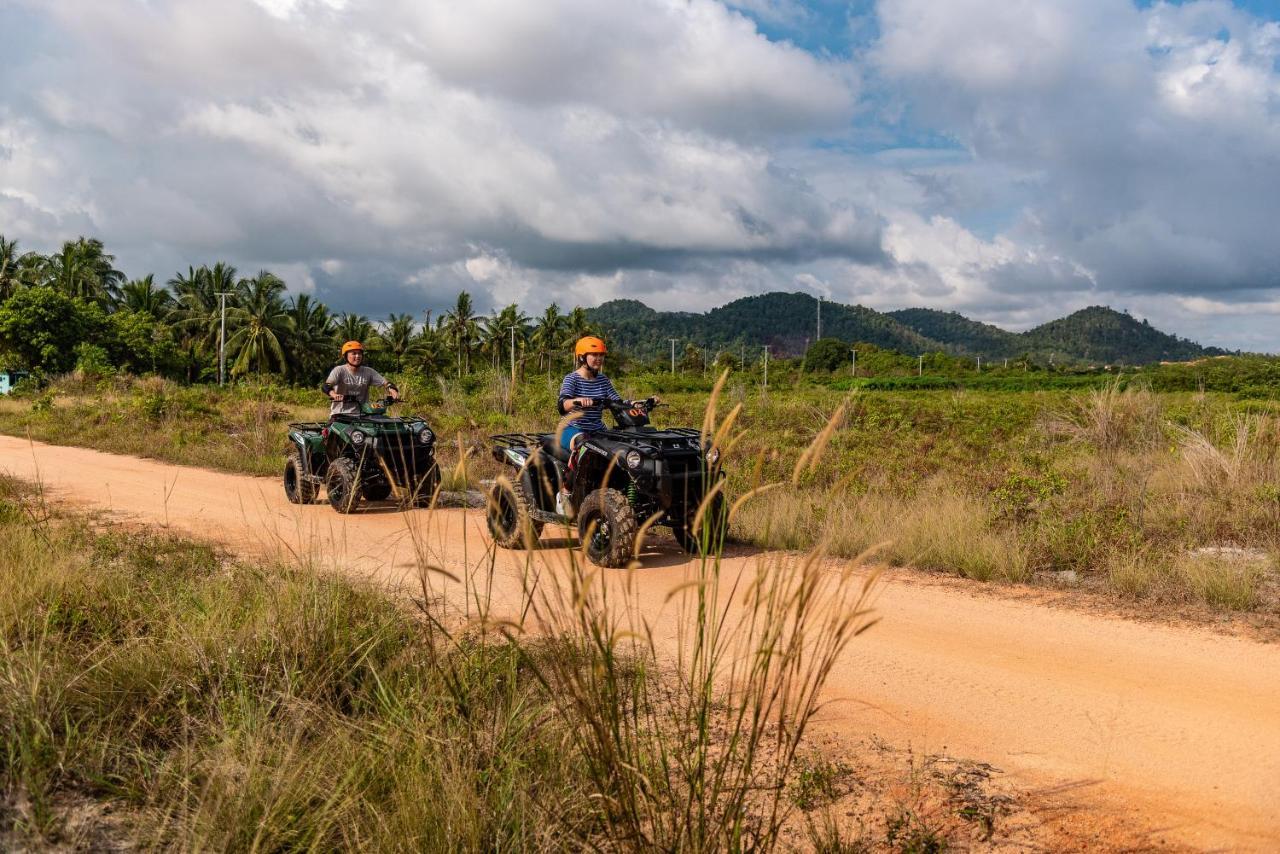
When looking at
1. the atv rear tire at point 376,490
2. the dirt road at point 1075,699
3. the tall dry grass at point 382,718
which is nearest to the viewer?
the tall dry grass at point 382,718

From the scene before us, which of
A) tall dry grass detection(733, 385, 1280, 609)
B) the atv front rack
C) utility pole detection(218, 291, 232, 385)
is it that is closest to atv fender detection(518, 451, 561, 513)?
the atv front rack

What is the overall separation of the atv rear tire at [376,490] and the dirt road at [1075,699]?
3.03 meters

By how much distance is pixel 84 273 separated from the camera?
63969 mm

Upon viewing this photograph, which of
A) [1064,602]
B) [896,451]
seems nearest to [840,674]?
[1064,602]

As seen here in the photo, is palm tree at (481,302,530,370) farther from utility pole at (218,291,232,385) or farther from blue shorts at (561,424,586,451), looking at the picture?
blue shorts at (561,424,586,451)

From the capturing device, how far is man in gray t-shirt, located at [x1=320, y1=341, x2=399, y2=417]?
11008mm

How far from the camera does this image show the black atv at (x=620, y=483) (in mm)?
7207

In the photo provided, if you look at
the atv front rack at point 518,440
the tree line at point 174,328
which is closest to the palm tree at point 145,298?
the tree line at point 174,328

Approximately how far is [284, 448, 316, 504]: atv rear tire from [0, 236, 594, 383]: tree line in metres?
33.6

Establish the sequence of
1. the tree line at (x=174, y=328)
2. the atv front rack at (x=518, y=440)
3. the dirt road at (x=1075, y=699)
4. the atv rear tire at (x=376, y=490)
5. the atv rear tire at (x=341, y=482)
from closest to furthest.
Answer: the dirt road at (x=1075, y=699), the atv front rack at (x=518, y=440), the atv rear tire at (x=341, y=482), the atv rear tire at (x=376, y=490), the tree line at (x=174, y=328)

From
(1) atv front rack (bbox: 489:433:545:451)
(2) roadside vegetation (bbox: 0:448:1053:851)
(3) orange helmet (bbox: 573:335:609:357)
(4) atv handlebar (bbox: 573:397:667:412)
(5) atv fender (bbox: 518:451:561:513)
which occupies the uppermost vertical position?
(3) orange helmet (bbox: 573:335:609:357)

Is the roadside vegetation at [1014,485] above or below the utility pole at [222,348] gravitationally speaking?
below

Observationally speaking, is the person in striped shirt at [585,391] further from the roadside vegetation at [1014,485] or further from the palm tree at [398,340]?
the palm tree at [398,340]

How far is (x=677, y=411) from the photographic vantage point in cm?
2566
